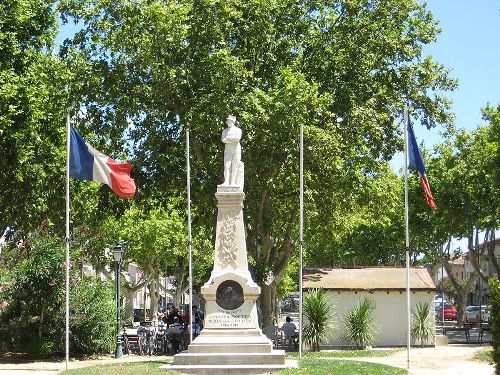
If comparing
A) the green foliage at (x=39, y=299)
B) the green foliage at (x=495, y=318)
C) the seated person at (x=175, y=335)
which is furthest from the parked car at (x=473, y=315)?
the green foliage at (x=495, y=318)

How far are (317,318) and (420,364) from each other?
22.7 feet

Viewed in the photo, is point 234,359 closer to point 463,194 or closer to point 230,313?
point 230,313

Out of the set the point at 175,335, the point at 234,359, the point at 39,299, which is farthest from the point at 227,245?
the point at 175,335

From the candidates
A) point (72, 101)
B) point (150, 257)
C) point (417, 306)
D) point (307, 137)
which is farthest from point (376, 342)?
point (150, 257)

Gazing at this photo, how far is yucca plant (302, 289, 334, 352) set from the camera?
31.8 metres

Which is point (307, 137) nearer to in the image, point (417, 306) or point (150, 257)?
point (417, 306)

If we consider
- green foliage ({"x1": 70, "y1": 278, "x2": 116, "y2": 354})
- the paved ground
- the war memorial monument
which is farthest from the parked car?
the war memorial monument

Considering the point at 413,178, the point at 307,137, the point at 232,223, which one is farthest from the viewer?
the point at 413,178

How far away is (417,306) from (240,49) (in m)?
13.4

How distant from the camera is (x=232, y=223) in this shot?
2302 centimetres

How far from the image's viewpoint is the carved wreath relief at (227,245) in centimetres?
2292

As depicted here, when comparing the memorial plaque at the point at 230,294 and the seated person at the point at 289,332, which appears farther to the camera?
the seated person at the point at 289,332

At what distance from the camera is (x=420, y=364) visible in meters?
25.6

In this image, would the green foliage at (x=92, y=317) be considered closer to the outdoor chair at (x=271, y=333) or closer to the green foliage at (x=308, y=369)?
the green foliage at (x=308, y=369)
